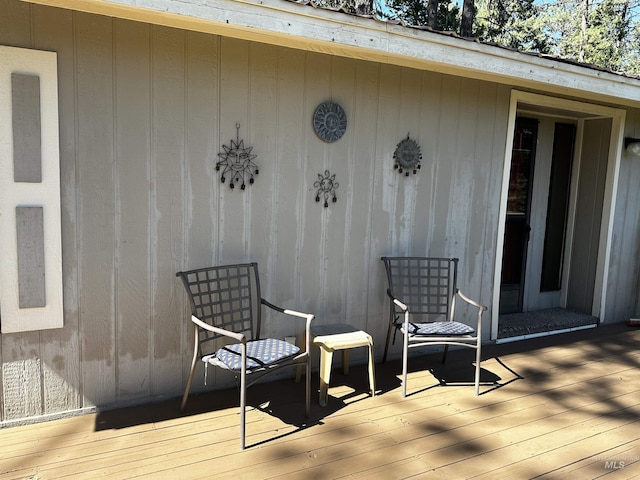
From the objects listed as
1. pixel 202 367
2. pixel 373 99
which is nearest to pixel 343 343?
pixel 202 367

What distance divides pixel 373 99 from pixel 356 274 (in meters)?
1.21

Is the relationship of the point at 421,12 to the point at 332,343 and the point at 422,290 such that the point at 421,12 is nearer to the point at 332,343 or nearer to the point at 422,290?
the point at 422,290

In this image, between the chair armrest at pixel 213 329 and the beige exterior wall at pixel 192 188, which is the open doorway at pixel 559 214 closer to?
the beige exterior wall at pixel 192 188

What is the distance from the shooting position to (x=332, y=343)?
2.69 meters

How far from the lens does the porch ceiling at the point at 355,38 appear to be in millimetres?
2107

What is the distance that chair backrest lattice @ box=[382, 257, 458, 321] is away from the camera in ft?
10.9

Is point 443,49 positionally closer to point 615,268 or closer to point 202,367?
point 202,367

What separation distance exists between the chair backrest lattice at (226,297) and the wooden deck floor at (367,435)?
43 centimetres

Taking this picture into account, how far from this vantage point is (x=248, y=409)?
8.64 ft

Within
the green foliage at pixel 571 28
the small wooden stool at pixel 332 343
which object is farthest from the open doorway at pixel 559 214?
the green foliage at pixel 571 28

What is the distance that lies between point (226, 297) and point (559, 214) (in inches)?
144

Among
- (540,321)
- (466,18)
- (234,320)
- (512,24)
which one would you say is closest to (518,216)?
(540,321)

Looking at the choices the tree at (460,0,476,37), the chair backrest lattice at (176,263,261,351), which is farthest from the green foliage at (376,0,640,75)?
the chair backrest lattice at (176,263,261,351)

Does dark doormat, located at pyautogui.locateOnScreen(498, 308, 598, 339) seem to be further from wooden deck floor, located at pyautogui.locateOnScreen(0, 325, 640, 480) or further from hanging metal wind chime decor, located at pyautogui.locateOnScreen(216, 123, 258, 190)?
hanging metal wind chime decor, located at pyautogui.locateOnScreen(216, 123, 258, 190)
